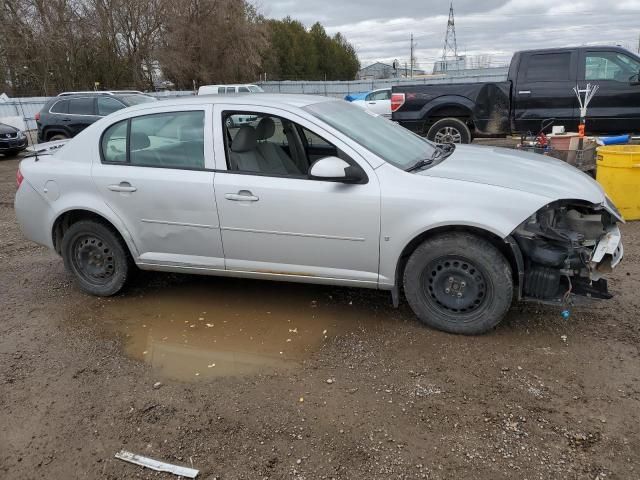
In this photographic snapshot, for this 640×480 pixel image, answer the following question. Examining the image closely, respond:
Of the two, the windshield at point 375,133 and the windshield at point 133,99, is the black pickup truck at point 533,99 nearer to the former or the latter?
the windshield at point 375,133

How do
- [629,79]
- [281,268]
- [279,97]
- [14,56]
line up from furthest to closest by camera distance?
[14,56]
[629,79]
[279,97]
[281,268]

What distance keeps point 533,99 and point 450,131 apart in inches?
61.5

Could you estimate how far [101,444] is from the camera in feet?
9.66

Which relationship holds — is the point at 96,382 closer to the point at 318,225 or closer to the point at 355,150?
the point at 318,225

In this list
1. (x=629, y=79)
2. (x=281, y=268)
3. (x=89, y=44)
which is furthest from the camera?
(x=89, y=44)

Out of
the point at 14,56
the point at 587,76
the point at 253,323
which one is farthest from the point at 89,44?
the point at 253,323

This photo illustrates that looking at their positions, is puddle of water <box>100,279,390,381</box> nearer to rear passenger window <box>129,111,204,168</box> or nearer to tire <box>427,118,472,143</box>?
rear passenger window <box>129,111,204,168</box>

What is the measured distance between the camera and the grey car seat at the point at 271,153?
13.5 feet

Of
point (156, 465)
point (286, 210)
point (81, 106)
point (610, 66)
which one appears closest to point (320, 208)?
point (286, 210)

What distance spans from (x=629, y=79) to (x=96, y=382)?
31.4 ft

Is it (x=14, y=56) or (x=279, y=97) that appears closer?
(x=279, y=97)

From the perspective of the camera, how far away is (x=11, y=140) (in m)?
15.6

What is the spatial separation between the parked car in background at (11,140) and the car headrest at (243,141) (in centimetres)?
1418

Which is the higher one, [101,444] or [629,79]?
[629,79]
